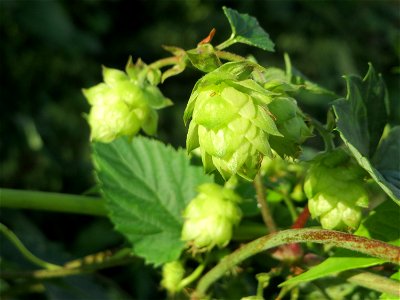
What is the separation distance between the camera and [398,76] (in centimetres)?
356

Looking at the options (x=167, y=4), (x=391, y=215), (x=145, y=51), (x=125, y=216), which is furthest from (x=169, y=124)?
(x=391, y=215)

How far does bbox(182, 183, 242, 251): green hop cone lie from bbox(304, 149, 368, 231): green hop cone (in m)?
0.16

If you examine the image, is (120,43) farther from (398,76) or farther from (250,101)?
(250,101)

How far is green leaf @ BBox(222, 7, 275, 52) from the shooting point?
982mm

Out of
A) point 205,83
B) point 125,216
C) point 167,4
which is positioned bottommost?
point 125,216

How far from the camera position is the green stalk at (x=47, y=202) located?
4.24 ft

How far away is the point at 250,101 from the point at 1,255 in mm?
1277

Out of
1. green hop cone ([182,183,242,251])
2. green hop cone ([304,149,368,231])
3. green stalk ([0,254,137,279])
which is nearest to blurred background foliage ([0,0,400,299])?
green stalk ([0,254,137,279])

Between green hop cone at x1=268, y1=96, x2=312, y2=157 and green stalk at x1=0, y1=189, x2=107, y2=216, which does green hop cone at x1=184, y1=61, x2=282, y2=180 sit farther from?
green stalk at x1=0, y1=189, x2=107, y2=216

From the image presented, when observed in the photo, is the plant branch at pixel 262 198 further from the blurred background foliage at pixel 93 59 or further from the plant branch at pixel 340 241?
the blurred background foliage at pixel 93 59

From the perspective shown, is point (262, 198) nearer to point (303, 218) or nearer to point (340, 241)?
point (303, 218)

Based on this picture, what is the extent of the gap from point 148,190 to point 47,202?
0.62 ft

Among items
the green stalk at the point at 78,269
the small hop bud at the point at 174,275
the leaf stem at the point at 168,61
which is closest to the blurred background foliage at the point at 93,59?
the green stalk at the point at 78,269

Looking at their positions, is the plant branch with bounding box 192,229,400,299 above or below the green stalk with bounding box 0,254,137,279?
below
